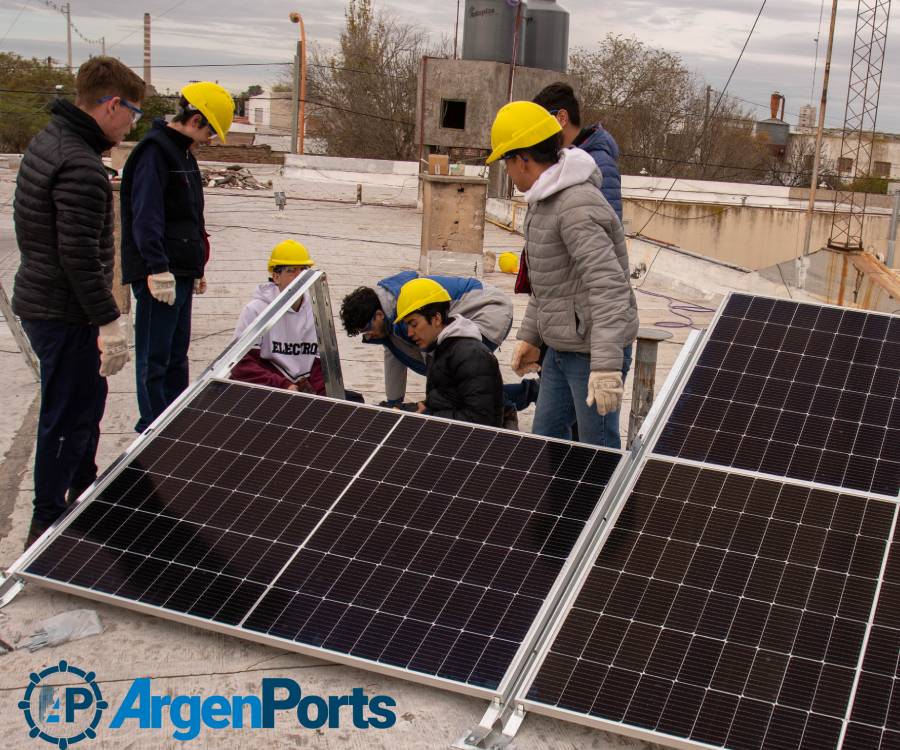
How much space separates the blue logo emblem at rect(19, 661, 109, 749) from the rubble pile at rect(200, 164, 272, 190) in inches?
1057

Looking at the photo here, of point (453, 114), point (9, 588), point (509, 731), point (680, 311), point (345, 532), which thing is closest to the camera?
point (509, 731)

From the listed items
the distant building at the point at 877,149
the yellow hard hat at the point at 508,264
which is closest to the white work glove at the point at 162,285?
the yellow hard hat at the point at 508,264

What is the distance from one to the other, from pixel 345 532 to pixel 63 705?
1.17m

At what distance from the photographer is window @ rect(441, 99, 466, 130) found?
2759cm

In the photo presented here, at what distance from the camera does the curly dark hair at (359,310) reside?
5.54 metres

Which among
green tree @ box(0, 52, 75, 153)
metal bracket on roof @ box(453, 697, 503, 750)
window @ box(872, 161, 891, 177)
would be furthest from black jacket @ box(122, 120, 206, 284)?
window @ box(872, 161, 891, 177)

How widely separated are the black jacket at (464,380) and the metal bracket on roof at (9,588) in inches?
82.4

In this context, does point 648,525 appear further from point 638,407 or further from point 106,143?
point 106,143

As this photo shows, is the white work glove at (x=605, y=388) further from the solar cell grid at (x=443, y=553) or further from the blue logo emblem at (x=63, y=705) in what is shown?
the blue logo emblem at (x=63, y=705)

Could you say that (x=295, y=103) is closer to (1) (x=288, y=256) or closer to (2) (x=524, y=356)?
(1) (x=288, y=256)

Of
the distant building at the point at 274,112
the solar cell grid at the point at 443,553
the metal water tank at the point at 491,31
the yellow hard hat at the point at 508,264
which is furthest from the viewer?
the distant building at the point at 274,112

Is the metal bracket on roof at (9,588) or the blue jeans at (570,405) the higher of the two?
the blue jeans at (570,405)

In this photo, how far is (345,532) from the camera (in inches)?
154

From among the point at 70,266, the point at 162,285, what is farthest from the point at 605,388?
the point at 162,285
